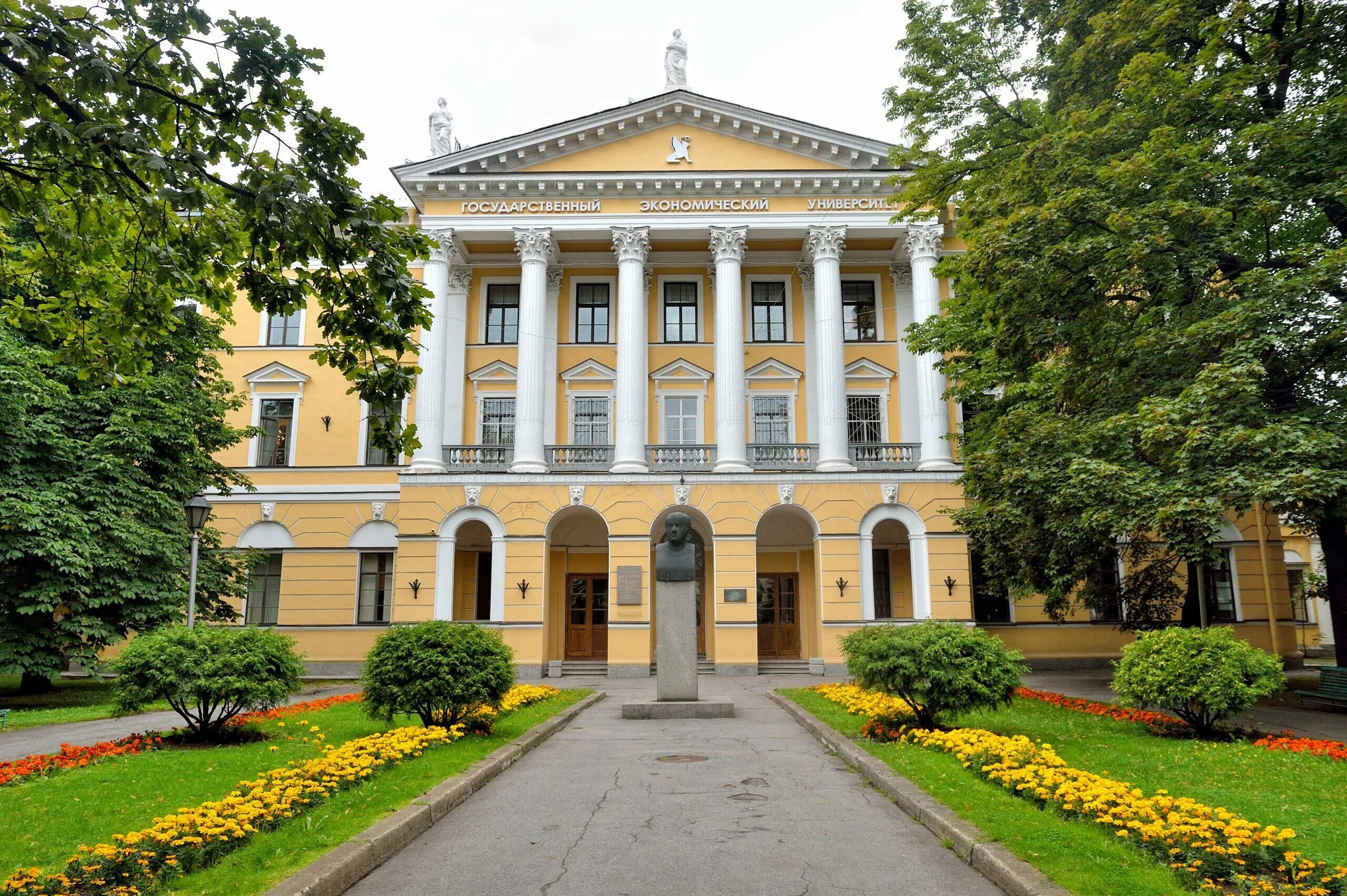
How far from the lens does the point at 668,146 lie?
1153 inches

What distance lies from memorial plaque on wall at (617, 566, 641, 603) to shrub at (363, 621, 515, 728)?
48.9ft

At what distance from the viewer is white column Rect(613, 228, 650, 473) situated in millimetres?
27797

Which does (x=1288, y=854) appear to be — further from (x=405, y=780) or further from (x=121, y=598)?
(x=121, y=598)

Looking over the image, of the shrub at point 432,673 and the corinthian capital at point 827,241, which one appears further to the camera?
the corinthian capital at point 827,241

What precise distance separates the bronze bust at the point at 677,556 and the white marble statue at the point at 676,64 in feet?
63.5

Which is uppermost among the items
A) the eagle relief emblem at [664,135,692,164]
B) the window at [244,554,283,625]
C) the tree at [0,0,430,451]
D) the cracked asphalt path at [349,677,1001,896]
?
the eagle relief emblem at [664,135,692,164]

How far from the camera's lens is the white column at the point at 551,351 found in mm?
30125

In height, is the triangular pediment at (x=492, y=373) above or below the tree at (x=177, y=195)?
above

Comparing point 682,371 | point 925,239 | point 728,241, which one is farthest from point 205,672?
point 925,239

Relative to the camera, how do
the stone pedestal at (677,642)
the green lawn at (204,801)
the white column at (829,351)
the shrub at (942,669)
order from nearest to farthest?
the green lawn at (204,801)
the shrub at (942,669)
the stone pedestal at (677,642)
the white column at (829,351)

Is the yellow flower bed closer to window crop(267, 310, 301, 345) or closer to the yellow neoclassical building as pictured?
the yellow neoclassical building

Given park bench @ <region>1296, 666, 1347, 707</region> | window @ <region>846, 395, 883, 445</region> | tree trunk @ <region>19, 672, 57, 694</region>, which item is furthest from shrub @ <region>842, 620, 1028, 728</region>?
tree trunk @ <region>19, 672, 57, 694</region>

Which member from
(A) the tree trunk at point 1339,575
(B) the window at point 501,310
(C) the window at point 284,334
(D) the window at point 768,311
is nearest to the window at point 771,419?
(D) the window at point 768,311

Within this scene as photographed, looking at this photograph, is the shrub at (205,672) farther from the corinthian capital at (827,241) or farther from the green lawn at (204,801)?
the corinthian capital at (827,241)
